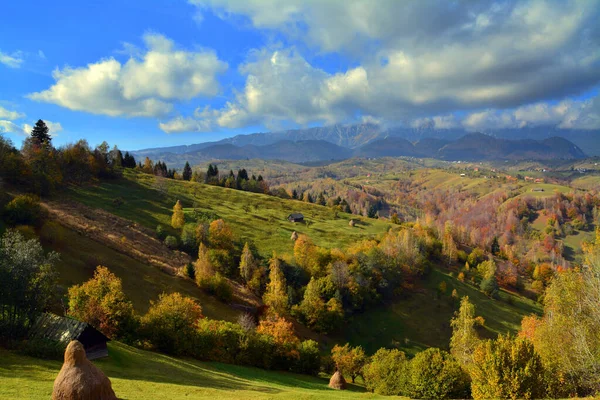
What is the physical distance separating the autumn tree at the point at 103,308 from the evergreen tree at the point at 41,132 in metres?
106

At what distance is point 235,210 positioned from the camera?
131500 millimetres

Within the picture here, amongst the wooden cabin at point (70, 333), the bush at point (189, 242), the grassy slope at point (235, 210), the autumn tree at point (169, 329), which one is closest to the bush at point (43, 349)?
the wooden cabin at point (70, 333)

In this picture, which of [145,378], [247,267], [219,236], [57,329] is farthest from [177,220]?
[145,378]

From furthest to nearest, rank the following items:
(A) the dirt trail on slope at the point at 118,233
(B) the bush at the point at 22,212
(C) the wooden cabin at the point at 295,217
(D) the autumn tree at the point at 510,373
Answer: (C) the wooden cabin at the point at 295,217 < (A) the dirt trail on slope at the point at 118,233 < (B) the bush at the point at 22,212 < (D) the autumn tree at the point at 510,373

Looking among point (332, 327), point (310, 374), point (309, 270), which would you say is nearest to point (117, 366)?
point (310, 374)

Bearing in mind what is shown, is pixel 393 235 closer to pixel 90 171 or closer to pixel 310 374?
pixel 310 374

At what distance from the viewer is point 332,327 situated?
2970 inches

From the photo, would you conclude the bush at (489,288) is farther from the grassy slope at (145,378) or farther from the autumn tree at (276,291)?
the grassy slope at (145,378)

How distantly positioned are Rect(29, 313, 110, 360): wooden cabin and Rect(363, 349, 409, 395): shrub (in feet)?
115

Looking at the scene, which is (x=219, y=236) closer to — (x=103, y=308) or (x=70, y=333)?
(x=103, y=308)

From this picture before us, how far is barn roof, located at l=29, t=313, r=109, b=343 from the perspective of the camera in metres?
32.7

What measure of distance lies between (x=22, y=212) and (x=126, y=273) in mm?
24235

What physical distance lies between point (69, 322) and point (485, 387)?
40.0m

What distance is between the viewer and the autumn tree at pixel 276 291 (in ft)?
246
